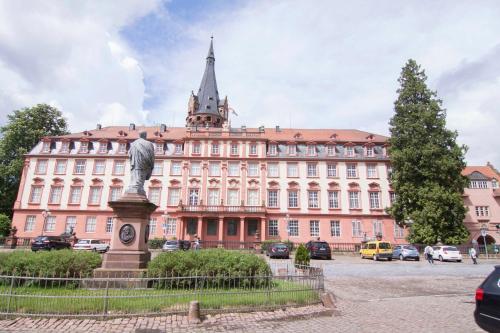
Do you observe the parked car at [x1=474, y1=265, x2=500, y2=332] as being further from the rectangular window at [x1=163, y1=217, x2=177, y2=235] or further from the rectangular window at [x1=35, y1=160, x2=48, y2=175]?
the rectangular window at [x1=35, y1=160, x2=48, y2=175]

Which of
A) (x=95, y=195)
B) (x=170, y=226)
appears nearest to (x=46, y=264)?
(x=170, y=226)

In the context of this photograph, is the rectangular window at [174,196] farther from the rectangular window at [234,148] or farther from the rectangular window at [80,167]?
the rectangular window at [80,167]

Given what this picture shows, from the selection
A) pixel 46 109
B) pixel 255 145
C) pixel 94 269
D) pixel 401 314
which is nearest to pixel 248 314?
pixel 401 314

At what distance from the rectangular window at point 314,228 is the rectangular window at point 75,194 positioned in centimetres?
2940

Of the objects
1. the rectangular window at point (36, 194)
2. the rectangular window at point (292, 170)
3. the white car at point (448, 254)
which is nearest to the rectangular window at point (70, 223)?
the rectangular window at point (36, 194)

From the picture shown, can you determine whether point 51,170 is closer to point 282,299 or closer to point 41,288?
point 41,288

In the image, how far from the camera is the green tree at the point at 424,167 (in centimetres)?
3244

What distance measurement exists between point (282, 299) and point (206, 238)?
3143cm

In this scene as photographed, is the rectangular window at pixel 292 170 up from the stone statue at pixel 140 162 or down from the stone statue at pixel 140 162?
up

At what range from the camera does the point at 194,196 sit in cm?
4094

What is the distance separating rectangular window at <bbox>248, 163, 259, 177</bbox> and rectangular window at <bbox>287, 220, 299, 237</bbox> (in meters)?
7.53

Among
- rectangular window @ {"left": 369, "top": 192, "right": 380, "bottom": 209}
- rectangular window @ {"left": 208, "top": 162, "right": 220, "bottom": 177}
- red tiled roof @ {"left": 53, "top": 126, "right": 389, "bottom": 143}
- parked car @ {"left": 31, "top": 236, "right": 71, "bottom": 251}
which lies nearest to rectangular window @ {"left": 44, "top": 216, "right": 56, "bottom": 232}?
red tiled roof @ {"left": 53, "top": 126, "right": 389, "bottom": 143}

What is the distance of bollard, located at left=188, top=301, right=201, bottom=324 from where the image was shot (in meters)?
7.39

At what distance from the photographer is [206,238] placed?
39.3 meters
